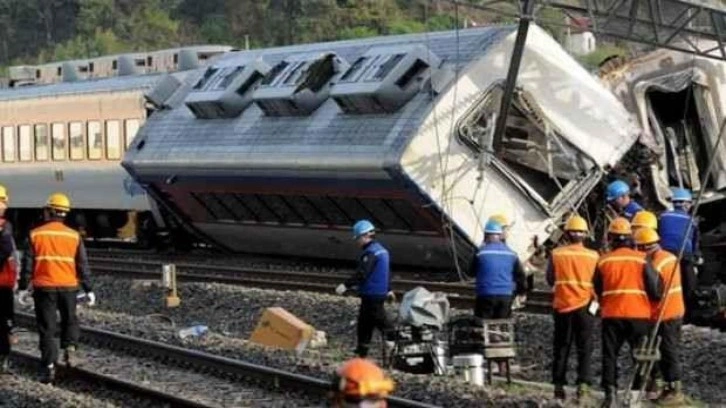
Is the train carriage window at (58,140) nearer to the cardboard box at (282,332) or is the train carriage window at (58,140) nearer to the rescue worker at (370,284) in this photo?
the cardboard box at (282,332)

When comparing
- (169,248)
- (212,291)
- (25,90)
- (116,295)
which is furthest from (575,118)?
(25,90)

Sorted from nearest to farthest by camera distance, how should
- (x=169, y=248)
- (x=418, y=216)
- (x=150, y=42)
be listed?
(x=418, y=216) < (x=169, y=248) < (x=150, y=42)

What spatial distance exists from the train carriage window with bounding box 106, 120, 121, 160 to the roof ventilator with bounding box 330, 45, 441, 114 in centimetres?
833

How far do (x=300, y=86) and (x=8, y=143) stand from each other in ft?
41.1

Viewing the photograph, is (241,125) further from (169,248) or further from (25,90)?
(25,90)

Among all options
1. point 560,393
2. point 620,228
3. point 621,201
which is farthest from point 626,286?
point 621,201

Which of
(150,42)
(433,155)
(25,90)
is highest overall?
(150,42)

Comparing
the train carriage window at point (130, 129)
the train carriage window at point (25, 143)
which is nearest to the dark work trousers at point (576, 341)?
the train carriage window at point (130, 129)

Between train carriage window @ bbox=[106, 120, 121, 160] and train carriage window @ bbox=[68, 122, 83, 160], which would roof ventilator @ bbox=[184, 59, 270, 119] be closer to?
train carriage window @ bbox=[106, 120, 121, 160]

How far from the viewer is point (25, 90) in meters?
35.2

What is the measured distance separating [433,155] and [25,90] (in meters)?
16.2

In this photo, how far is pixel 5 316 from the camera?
15711 millimetres

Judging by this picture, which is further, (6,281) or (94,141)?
(94,141)

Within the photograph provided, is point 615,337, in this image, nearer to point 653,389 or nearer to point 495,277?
point 653,389
